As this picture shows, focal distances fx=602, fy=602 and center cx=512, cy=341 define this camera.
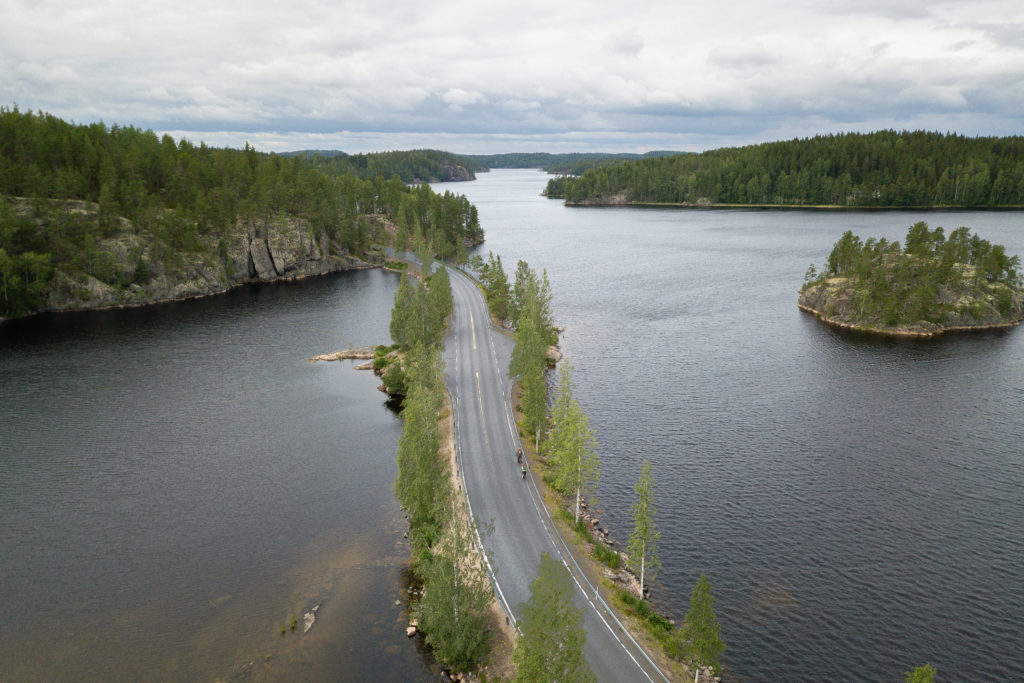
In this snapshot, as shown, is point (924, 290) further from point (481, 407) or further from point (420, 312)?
point (420, 312)

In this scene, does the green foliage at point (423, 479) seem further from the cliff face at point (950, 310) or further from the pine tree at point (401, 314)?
the cliff face at point (950, 310)

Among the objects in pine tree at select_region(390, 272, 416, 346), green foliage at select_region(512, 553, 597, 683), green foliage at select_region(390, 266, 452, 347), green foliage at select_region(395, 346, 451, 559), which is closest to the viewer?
green foliage at select_region(512, 553, 597, 683)

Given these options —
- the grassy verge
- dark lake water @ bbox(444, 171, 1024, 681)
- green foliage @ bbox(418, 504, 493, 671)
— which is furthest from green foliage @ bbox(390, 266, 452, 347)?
green foliage @ bbox(418, 504, 493, 671)

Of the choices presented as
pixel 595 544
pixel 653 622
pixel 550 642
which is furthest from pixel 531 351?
pixel 550 642

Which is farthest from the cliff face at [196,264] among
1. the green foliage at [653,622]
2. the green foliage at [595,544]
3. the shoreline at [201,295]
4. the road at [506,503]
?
the green foliage at [653,622]

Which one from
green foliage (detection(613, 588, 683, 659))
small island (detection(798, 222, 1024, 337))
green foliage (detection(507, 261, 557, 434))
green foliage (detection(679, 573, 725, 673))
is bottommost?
green foliage (detection(613, 588, 683, 659))

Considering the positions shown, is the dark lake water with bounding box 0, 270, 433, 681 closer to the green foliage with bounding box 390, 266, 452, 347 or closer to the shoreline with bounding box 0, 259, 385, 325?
the green foliage with bounding box 390, 266, 452, 347
